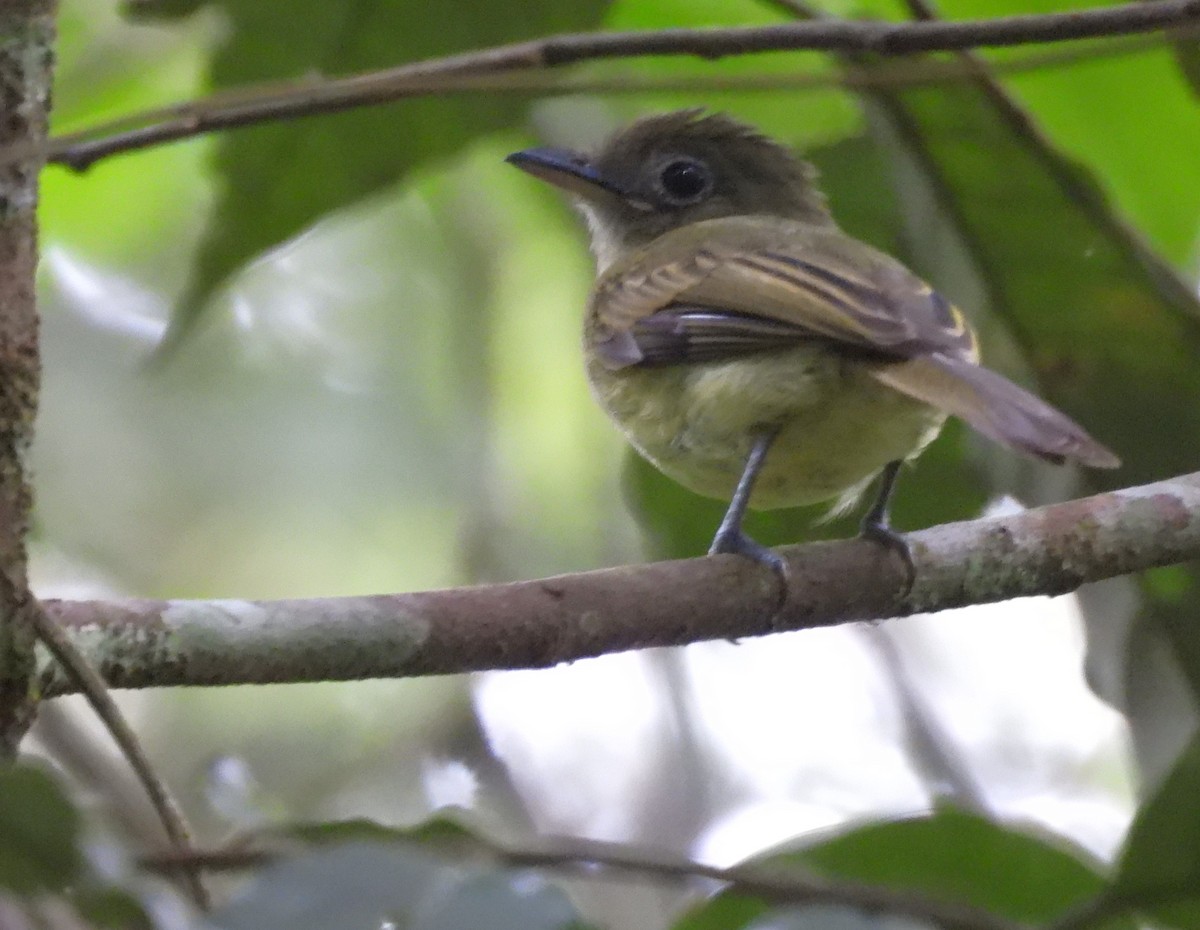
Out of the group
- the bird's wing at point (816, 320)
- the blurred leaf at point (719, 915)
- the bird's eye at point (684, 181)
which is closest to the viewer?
the blurred leaf at point (719, 915)

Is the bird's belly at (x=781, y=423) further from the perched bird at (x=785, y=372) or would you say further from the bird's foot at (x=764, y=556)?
the bird's foot at (x=764, y=556)

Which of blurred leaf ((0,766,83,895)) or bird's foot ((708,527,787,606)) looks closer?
blurred leaf ((0,766,83,895))

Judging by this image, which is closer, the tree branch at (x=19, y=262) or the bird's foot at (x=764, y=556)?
the tree branch at (x=19, y=262)

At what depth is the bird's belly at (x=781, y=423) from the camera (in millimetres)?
2900

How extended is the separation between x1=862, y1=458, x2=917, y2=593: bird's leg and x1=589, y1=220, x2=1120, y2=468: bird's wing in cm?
23

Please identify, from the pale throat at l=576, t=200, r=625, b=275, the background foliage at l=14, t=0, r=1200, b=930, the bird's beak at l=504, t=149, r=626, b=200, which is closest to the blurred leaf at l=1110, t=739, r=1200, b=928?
the background foliage at l=14, t=0, r=1200, b=930

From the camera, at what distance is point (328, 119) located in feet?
10.2

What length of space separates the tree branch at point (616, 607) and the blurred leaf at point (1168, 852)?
0.44 m

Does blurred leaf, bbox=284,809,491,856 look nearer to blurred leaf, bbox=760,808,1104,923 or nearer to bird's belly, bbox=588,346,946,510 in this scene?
blurred leaf, bbox=760,808,1104,923

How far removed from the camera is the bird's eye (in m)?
4.31

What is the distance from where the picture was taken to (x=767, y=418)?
9.73 feet

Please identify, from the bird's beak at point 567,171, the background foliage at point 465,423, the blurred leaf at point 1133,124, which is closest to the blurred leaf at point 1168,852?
the background foliage at point 465,423

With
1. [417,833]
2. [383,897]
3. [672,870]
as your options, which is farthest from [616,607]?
[383,897]

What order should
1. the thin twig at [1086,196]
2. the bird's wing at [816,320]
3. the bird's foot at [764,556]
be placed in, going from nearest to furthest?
1. the bird's wing at [816,320]
2. the bird's foot at [764,556]
3. the thin twig at [1086,196]
